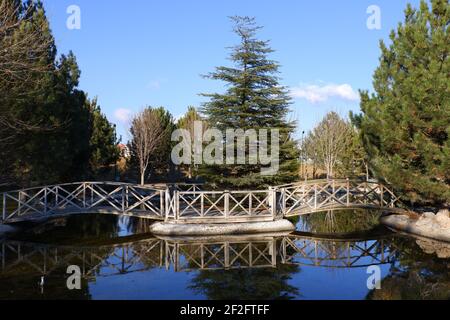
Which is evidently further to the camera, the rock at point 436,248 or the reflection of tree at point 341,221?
the reflection of tree at point 341,221

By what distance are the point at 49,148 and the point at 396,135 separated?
13.8 meters

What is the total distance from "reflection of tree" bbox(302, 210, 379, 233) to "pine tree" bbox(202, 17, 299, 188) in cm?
266

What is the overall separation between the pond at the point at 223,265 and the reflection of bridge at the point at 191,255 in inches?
1.2

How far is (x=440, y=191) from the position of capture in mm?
12875

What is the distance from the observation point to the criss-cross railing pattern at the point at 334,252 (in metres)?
11.2

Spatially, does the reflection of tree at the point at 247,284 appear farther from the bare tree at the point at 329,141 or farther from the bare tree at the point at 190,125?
the bare tree at the point at 190,125

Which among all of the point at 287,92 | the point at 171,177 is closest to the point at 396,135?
the point at 287,92

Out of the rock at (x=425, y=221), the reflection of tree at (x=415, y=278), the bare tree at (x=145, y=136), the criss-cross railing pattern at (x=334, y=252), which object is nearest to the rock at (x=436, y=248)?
the reflection of tree at (x=415, y=278)

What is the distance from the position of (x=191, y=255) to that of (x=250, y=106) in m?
9.48

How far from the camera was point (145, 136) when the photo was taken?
105 ft

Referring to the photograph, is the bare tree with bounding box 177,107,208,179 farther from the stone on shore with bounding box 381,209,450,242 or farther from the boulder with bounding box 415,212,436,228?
the boulder with bounding box 415,212,436,228

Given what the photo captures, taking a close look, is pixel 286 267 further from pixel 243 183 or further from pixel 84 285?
pixel 243 183

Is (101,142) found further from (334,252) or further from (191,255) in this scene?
(334,252)

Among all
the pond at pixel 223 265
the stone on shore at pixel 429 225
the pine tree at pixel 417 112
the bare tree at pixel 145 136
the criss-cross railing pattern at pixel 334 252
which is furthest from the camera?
the bare tree at pixel 145 136
